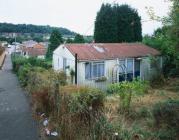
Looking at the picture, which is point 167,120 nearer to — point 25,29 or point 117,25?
point 117,25

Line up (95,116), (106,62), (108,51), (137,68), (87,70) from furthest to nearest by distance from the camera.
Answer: (137,68) → (108,51) → (106,62) → (87,70) → (95,116)

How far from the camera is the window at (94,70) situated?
2357 centimetres

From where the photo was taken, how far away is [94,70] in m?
24.0

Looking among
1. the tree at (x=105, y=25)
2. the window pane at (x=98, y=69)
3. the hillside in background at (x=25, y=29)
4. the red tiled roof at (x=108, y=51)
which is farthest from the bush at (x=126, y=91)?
the hillside in background at (x=25, y=29)

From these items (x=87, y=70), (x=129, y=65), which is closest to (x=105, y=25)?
(x=129, y=65)

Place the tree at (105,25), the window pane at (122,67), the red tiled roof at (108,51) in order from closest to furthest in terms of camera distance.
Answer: the red tiled roof at (108,51)
the window pane at (122,67)
the tree at (105,25)

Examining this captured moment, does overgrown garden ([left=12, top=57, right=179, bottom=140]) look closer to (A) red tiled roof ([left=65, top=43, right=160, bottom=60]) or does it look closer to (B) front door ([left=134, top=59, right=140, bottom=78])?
(A) red tiled roof ([left=65, top=43, right=160, bottom=60])

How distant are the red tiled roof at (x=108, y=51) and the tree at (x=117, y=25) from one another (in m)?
9.63

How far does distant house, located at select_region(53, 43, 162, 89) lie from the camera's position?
2353 cm

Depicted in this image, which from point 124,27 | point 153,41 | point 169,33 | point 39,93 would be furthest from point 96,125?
point 124,27

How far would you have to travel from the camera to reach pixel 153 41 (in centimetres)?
3067

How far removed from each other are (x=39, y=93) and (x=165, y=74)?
659 inches

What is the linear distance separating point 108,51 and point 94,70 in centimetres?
266

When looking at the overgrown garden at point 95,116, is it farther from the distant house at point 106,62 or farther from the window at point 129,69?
the window at point 129,69
